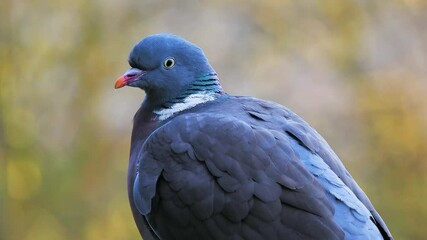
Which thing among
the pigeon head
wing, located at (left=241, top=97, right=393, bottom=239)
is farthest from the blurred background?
wing, located at (left=241, top=97, right=393, bottom=239)

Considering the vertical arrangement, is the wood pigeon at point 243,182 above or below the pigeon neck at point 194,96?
below

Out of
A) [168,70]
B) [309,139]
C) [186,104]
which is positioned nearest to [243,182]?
[309,139]

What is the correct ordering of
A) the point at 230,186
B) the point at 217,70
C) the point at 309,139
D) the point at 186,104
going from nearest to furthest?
the point at 230,186 < the point at 309,139 < the point at 186,104 < the point at 217,70

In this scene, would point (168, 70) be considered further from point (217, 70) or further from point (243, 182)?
point (217, 70)

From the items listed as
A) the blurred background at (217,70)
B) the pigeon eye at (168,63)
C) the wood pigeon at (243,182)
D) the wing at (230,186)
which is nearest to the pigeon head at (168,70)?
the pigeon eye at (168,63)

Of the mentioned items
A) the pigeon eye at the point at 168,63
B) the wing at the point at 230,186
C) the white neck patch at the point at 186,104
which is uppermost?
the pigeon eye at the point at 168,63

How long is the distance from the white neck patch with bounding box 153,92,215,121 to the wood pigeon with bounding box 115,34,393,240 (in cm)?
9

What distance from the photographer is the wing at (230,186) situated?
2.82 meters

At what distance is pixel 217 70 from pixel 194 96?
2.38m

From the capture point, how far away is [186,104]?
10.8 feet

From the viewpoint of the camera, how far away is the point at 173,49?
3.35 meters

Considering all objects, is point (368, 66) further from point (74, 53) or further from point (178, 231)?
point (178, 231)

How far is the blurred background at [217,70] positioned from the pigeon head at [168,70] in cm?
225

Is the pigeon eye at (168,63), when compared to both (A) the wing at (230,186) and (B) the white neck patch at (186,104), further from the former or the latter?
(A) the wing at (230,186)
